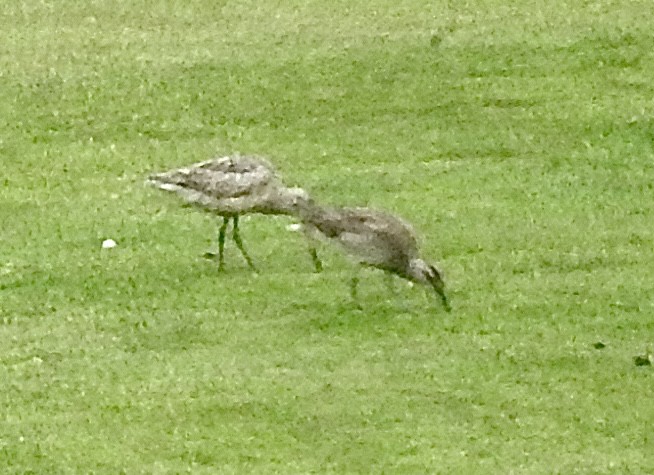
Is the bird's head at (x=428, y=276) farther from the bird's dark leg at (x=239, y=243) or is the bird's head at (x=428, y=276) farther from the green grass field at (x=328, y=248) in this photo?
the bird's dark leg at (x=239, y=243)

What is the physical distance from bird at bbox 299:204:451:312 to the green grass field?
155 millimetres

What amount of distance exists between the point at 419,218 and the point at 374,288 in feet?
3.55

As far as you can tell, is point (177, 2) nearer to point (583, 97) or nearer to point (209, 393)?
point (583, 97)

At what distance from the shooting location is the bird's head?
26.0 feet

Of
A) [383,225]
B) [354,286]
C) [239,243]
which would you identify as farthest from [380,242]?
[239,243]

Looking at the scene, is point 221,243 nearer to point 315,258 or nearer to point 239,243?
point 239,243

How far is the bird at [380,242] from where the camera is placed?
313 inches

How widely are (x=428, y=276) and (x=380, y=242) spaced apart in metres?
0.28

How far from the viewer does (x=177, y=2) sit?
12.5 meters

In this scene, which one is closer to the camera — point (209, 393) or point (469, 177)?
point (209, 393)

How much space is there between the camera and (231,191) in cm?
848

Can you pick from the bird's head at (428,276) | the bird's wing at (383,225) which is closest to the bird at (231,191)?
the bird's wing at (383,225)

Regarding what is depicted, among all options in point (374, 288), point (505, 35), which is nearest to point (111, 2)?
point (505, 35)

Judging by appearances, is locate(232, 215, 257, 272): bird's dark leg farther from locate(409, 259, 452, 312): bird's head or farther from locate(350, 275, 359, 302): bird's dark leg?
locate(409, 259, 452, 312): bird's head
